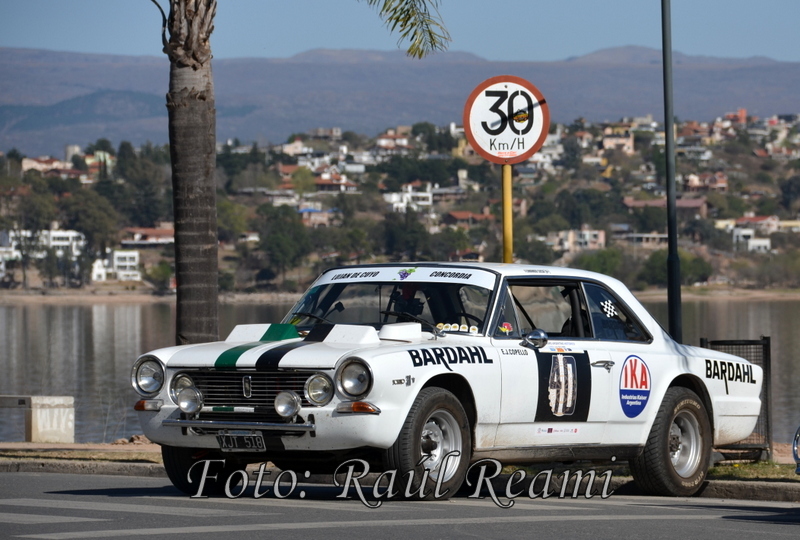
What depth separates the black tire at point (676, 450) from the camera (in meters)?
9.95

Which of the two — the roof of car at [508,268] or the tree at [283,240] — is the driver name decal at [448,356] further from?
the tree at [283,240]

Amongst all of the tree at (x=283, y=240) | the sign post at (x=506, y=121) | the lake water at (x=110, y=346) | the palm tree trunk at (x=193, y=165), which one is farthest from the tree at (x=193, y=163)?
the tree at (x=283, y=240)

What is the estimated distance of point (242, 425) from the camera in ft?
28.1

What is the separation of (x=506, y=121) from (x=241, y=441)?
4116 millimetres

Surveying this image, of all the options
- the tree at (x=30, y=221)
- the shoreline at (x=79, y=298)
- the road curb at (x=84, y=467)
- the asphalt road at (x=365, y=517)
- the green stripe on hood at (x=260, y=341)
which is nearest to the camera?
the asphalt road at (x=365, y=517)

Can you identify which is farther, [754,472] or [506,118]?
[506,118]

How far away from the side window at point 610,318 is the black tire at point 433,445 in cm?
157

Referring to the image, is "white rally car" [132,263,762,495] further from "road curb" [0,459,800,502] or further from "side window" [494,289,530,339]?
"road curb" [0,459,800,502]

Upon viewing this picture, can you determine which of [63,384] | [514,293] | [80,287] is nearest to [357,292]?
[514,293]

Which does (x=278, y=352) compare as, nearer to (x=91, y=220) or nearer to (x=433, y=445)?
(x=433, y=445)

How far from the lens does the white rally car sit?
8.43m

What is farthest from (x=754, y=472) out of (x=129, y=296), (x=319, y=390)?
(x=129, y=296)

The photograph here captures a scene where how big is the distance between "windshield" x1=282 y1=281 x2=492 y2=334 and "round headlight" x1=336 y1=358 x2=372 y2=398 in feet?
3.38

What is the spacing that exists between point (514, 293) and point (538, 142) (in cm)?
184
